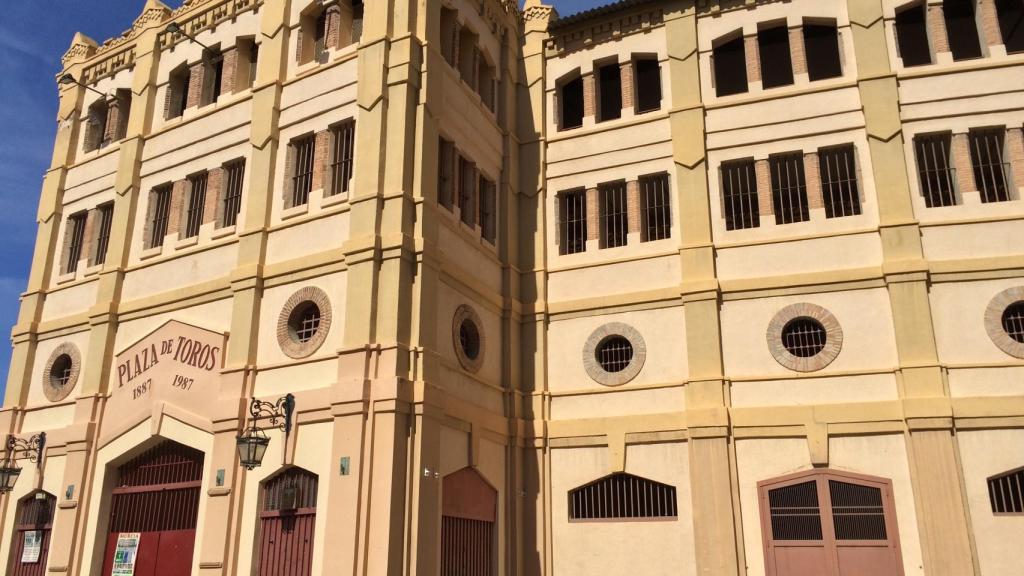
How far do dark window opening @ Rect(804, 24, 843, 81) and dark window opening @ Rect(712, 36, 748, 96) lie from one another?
6.07 feet

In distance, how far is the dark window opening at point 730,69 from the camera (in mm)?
24812

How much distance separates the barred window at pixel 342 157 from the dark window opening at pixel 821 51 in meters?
13.1

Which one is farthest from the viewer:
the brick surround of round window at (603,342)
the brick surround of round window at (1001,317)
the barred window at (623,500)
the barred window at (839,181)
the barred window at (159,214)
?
the barred window at (159,214)

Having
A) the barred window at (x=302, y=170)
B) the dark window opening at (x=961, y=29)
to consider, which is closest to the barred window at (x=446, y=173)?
the barred window at (x=302, y=170)

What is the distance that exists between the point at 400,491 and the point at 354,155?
8092 mm

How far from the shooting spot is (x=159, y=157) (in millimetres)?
24969

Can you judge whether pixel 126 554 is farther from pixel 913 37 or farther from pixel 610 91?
pixel 913 37

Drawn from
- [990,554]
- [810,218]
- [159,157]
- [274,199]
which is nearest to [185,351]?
[274,199]

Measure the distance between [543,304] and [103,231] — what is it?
1418cm

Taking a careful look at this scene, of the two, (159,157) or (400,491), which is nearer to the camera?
(400,491)

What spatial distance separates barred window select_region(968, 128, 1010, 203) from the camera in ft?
68.1

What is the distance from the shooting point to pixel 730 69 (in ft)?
82.5

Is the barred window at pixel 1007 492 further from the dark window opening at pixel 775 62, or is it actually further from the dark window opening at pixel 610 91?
the dark window opening at pixel 610 91

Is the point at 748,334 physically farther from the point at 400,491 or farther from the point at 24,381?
the point at 24,381
